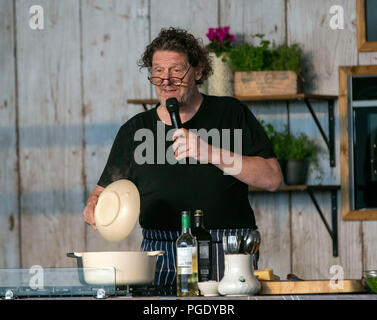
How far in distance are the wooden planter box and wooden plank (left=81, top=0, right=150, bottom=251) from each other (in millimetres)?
491

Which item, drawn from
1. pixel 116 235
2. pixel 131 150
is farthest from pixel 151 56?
pixel 116 235

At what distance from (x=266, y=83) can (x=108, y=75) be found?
776mm

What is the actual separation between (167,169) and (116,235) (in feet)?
1.80

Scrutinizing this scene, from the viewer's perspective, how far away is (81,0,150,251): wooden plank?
11.4ft

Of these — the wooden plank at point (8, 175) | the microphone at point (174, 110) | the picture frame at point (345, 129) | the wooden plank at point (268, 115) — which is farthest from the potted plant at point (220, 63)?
the microphone at point (174, 110)

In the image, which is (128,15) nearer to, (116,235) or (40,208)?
(40,208)

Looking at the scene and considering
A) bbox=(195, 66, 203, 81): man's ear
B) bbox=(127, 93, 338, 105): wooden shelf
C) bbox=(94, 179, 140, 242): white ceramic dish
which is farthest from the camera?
bbox=(127, 93, 338, 105): wooden shelf

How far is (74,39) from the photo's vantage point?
11.6ft

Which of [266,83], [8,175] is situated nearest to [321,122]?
[266,83]

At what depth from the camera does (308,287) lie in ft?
5.22

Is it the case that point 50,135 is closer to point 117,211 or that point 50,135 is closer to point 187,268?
point 117,211

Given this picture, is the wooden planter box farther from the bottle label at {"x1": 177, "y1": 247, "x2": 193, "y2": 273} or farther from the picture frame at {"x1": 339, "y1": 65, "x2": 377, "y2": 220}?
the bottle label at {"x1": 177, "y1": 247, "x2": 193, "y2": 273}

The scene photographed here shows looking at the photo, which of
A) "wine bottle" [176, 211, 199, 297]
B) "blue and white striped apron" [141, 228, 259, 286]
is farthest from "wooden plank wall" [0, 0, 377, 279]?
"wine bottle" [176, 211, 199, 297]

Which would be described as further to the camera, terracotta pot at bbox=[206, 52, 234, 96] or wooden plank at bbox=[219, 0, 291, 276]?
wooden plank at bbox=[219, 0, 291, 276]
